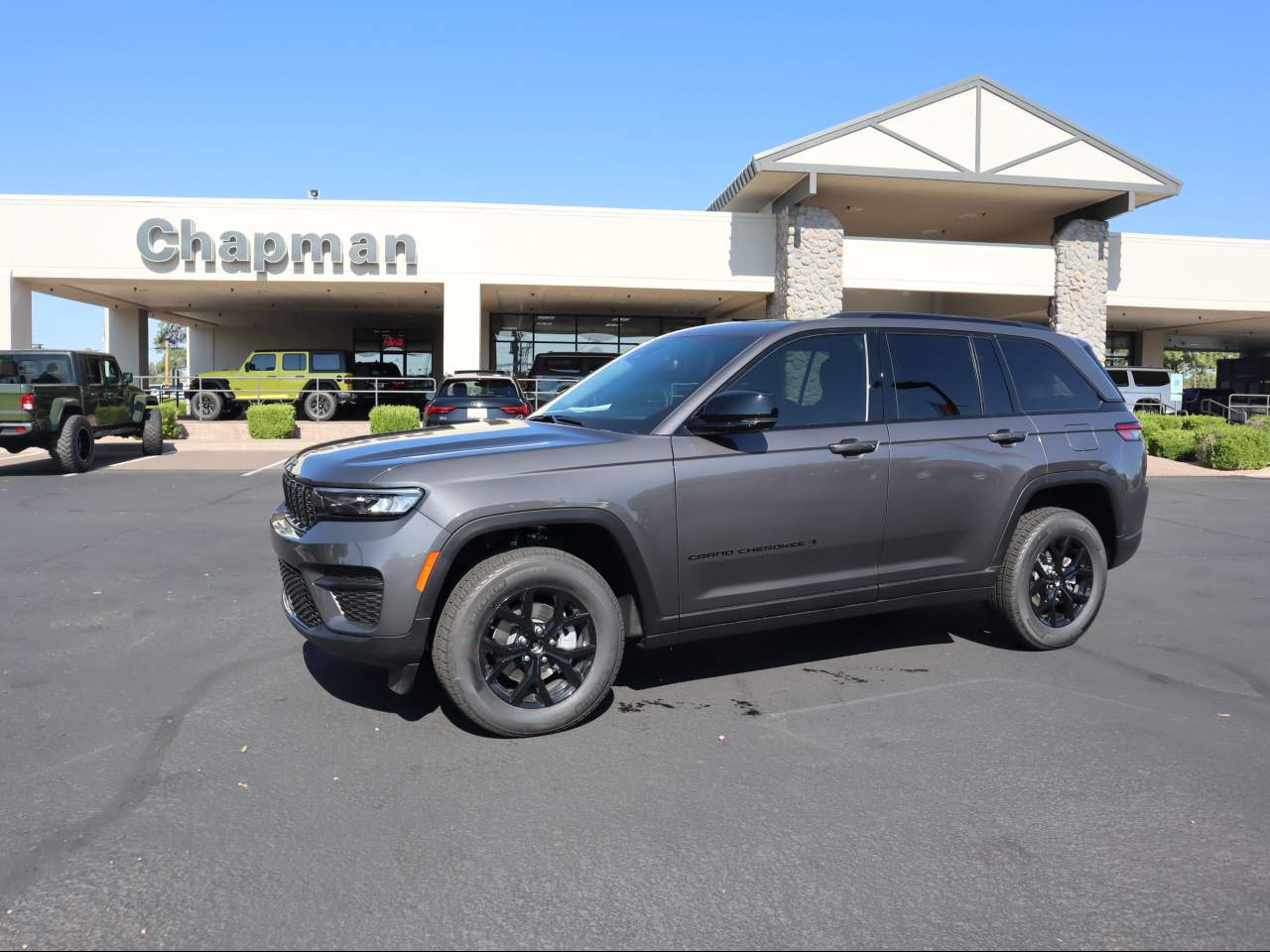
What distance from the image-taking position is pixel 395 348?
124ft

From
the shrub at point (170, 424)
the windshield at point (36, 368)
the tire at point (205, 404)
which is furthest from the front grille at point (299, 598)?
the tire at point (205, 404)

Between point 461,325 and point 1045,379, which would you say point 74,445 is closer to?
point 461,325

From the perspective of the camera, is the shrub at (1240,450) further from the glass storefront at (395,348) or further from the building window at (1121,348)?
the glass storefront at (395,348)

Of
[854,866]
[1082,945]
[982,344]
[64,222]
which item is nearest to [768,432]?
[982,344]

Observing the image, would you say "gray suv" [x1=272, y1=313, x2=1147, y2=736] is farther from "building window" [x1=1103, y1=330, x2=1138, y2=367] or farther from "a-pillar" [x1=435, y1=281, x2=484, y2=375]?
"building window" [x1=1103, y1=330, x2=1138, y2=367]

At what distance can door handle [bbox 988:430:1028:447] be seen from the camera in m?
5.12

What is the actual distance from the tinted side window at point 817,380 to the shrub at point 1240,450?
15912 millimetres

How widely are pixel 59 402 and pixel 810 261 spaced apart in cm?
1651

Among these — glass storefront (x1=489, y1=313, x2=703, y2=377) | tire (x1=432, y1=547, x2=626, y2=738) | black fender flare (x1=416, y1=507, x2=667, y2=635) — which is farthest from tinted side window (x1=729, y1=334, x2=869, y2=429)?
glass storefront (x1=489, y1=313, x2=703, y2=377)

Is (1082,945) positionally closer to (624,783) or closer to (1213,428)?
(624,783)

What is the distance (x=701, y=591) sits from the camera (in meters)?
4.34

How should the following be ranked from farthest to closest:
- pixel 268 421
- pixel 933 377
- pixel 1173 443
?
pixel 268 421 → pixel 1173 443 → pixel 933 377

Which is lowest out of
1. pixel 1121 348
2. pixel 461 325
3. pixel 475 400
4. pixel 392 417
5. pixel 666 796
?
pixel 666 796

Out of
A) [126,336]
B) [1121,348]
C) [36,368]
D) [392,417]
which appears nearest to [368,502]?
[36,368]
